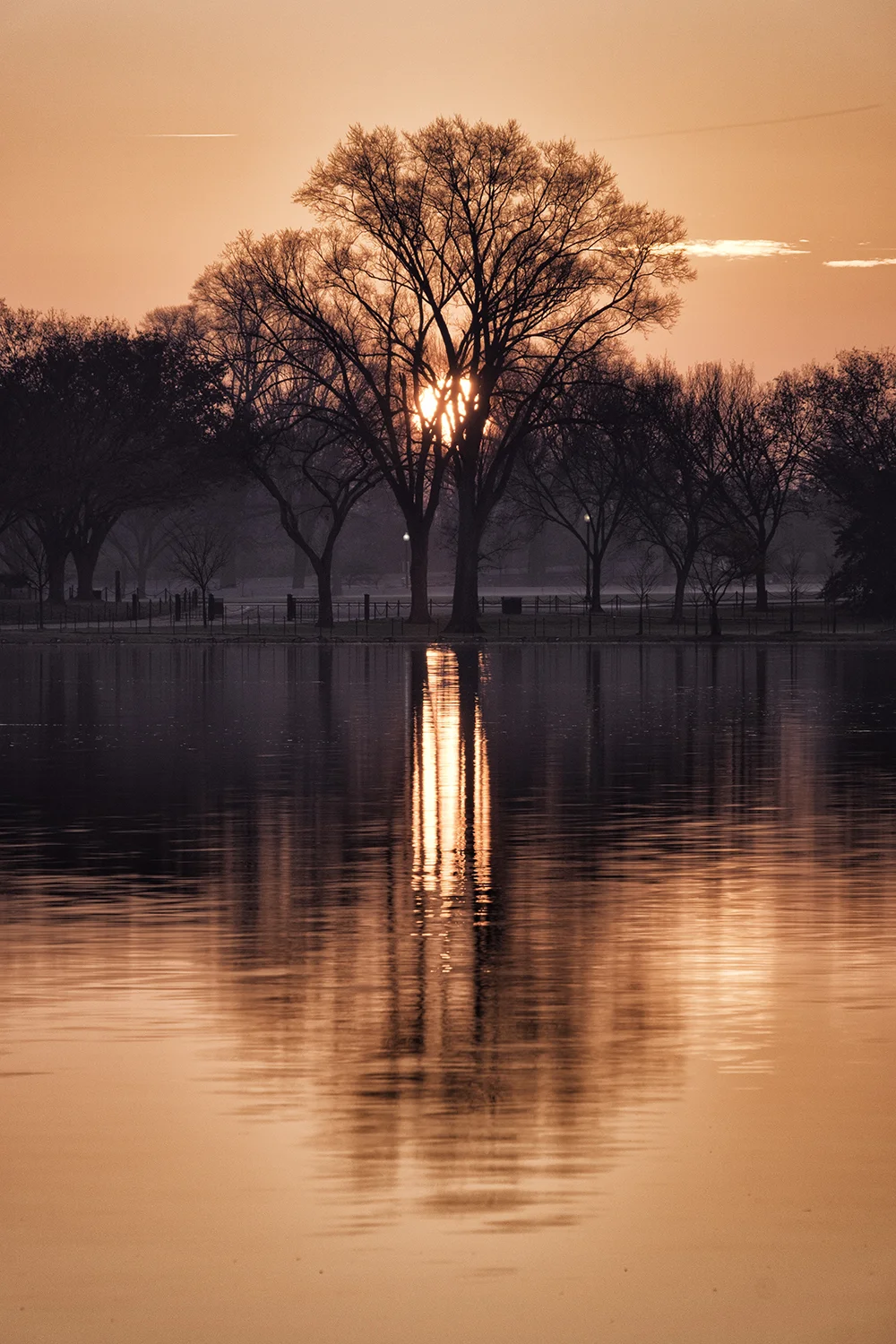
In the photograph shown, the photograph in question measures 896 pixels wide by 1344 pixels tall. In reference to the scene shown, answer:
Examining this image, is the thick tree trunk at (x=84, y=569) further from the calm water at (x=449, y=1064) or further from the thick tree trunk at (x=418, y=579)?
the calm water at (x=449, y=1064)

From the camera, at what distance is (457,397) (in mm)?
80188

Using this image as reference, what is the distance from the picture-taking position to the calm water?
6309mm

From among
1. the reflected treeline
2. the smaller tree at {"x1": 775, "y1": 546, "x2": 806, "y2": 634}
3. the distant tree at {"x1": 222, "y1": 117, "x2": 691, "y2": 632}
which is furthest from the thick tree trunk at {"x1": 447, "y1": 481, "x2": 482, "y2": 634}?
the smaller tree at {"x1": 775, "y1": 546, "x2": 806, "y2": 634}

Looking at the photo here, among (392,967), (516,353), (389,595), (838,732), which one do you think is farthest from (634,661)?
(389,595)

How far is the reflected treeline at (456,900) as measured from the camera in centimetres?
875

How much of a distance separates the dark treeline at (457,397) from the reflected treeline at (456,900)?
43630 mm

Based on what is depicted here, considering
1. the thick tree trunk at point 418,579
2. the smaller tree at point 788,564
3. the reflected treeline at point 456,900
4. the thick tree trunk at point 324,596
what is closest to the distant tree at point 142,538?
the thick tree trunk at point 324,596

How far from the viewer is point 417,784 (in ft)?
78.7

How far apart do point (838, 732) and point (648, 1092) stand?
2358 cm

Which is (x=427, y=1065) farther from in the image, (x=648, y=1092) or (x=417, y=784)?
(x=417, y=784)

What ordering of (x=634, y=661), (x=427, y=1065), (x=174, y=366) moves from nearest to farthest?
(x=427, y=1065), (x=634, y=661), (x=174, y=366)

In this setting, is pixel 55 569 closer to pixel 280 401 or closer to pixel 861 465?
pixel 280 401

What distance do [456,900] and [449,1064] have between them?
5533mm

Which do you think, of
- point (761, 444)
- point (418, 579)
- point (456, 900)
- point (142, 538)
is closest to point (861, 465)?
point (761, 444)
